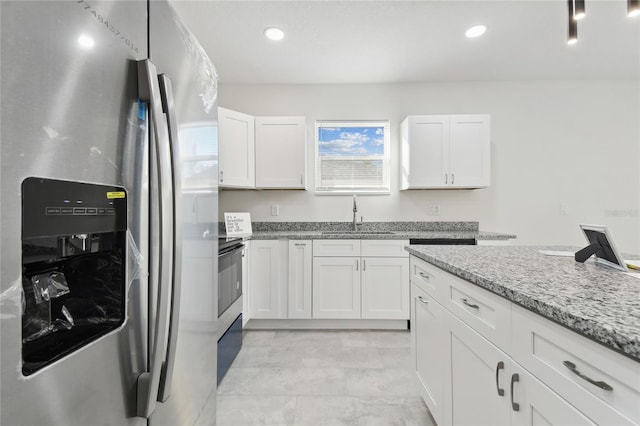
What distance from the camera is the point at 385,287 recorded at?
261cm

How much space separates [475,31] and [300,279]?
2715 mm

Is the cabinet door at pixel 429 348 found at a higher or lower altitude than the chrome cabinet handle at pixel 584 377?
lower

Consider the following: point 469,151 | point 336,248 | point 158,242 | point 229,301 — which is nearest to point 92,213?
point 158,242

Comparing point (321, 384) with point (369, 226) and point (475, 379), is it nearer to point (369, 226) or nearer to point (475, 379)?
point (475, 379)

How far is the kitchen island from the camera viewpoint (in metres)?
0.52

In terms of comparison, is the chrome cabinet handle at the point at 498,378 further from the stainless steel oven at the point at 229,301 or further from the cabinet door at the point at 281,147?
the cabinet door at the point at 281,147

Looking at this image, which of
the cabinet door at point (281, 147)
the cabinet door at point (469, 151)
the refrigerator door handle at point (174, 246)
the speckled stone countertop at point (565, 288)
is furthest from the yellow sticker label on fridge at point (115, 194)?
the cabinet door at point (469, 151)

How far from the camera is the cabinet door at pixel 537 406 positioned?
1.93 feet

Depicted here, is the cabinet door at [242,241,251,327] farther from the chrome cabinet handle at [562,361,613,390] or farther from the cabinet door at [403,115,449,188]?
the chrome cabinet handle at [562,361,613,390]

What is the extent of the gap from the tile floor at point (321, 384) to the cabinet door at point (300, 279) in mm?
252

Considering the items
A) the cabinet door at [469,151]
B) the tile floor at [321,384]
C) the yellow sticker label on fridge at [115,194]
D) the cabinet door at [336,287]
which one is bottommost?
the tile floor at [321,384]

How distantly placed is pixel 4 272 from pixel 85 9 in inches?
19.8

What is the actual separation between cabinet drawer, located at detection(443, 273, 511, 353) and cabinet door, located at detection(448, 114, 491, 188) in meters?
2.07

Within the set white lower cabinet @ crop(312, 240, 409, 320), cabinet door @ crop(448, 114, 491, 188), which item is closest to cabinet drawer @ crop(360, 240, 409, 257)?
white lower cabinet @ crop(312, 240, 409, 320)
